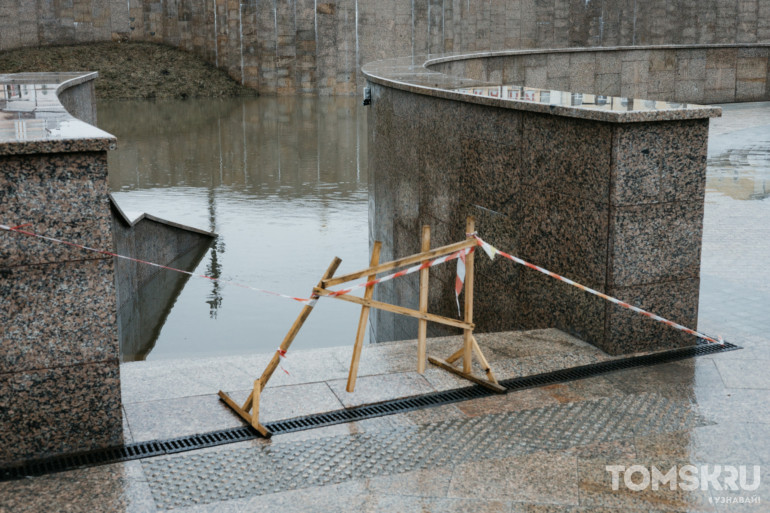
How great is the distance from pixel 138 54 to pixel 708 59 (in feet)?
68.2

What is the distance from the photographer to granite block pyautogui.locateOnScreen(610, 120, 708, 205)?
5.86 meters

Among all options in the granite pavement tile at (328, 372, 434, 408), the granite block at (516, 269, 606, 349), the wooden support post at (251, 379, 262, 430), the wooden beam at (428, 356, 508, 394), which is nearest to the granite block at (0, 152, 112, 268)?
the wooden support post at (251, 379, 262, 430)

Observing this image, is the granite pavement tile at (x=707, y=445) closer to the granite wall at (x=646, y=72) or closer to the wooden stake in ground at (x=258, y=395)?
the wooden stake in ground at (x=258, y=395)

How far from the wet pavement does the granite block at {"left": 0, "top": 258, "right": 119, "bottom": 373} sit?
582 mm

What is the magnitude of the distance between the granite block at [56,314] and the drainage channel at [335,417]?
1.64ft

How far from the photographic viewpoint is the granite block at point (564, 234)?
6.11m

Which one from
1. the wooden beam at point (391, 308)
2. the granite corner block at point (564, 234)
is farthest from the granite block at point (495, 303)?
the wooden beam at point (391, 308)

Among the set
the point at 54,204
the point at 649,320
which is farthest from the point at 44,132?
the point at 649,320

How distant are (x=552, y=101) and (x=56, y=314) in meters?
3.90

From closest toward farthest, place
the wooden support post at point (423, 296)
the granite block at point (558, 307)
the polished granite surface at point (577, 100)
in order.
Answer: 1. the wooden support post at point (423, 296)
2. the polished granite surface at point (577, 100)
3. the granite block at point (558, 307)

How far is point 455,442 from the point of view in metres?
4.77

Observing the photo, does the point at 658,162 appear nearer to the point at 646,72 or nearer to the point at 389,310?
the point at 389,310

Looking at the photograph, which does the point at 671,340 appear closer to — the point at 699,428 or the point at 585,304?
the point at 585,304

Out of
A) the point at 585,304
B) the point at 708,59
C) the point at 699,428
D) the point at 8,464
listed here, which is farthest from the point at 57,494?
the point at 708,59
